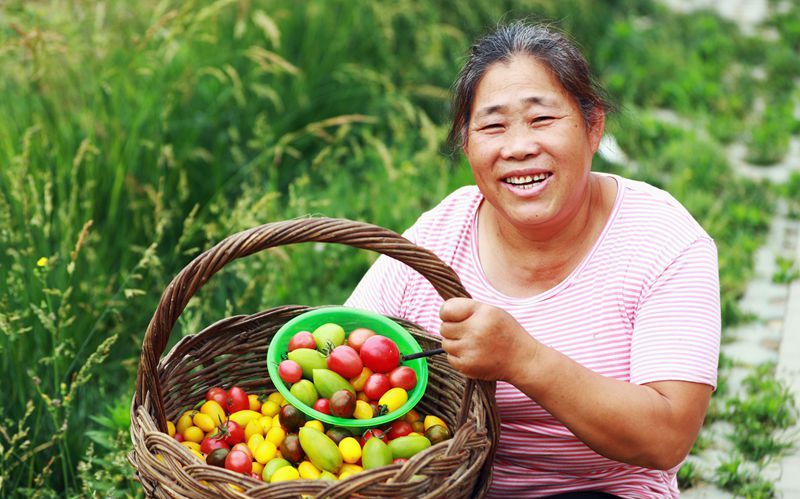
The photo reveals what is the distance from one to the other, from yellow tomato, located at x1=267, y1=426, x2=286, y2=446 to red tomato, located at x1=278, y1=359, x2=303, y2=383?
4.5 inches

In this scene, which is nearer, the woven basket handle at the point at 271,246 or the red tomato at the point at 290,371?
the woven basket handle at the point at 271,246

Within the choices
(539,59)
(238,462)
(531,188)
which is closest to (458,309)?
(531,188)

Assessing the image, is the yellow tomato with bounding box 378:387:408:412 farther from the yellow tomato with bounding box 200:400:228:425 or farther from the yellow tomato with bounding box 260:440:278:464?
the yellow tomato with bounding box 200:400:228:425

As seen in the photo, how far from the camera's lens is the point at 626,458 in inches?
76.3

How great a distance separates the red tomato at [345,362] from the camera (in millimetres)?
2143

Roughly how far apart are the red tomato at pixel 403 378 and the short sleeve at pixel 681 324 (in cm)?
49

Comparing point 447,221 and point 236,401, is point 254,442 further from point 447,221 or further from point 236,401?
point 447,221

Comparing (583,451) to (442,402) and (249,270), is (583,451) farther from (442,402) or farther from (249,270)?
(249,270)

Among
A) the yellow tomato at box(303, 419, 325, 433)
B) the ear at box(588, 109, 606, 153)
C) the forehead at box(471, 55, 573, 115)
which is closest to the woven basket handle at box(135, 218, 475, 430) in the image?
the yellow tomato at box(303, 419, 325, 433)

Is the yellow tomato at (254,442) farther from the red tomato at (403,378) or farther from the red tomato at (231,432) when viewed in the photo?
the red tomato at (403,378)

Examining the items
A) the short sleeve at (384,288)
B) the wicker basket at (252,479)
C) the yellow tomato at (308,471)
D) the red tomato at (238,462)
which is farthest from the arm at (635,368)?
the short sleeve at (384,288)

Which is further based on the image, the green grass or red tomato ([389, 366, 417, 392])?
the green grass

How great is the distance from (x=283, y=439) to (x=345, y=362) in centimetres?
22

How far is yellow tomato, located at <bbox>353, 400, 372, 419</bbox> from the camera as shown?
2104mm
